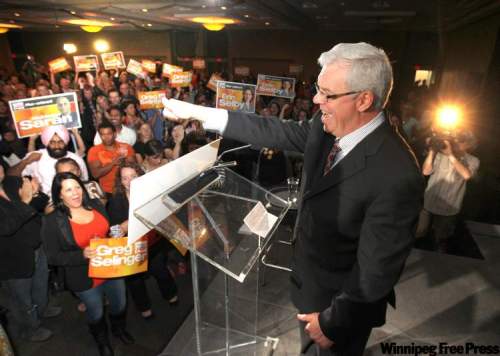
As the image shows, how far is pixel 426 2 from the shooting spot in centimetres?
676

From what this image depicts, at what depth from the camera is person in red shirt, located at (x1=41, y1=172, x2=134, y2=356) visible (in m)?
2.23

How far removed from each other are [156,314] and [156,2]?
6.88 meters

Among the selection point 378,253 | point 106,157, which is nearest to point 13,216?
point 106,157

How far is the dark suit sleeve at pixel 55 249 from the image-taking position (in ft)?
7.26

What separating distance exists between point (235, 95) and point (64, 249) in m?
3.40

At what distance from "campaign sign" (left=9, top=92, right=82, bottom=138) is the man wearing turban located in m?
0.15

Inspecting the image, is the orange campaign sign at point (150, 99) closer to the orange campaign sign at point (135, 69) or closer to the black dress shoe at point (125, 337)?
the orange campaign sign at point (135, 69)

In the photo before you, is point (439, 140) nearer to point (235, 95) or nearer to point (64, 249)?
point (235, 95)

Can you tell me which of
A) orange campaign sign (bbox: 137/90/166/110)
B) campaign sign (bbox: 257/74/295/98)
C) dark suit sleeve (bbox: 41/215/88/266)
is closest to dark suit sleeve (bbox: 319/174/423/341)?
dark suit sleeve (bbox: 41/215/88/266)

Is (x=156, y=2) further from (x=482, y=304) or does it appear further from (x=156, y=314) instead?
(x=482, y=304)

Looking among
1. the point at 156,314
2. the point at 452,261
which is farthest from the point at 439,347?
the point at 156,314

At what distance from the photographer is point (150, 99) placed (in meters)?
5.50

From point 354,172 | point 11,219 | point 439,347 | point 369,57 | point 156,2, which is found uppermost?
point 156,2

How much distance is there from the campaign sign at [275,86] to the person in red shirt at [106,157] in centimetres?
328
